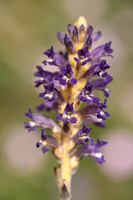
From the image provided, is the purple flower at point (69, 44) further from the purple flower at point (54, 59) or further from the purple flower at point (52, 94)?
the purple flower at point (52, 94)

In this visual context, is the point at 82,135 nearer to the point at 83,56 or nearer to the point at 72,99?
the point at 72,99

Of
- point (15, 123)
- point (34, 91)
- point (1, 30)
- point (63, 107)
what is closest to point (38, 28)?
point (1, 30)

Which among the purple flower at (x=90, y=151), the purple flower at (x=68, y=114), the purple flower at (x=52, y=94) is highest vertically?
the purple flower at (x=52, y=94)

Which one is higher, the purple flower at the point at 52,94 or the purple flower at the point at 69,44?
the purple flower at the point at 69,44

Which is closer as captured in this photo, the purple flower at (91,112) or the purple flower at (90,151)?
the purple flower at (91,112)

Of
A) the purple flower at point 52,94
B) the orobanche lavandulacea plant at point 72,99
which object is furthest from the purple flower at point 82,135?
the purple flower at point 52,94

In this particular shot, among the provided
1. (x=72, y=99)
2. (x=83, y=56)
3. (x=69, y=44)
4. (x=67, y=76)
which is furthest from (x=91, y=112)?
(x=69, y=44)

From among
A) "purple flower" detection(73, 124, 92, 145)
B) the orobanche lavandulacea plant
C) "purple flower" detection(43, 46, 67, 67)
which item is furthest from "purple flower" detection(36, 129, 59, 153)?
"purple flower" detection(43, 46, 67, 67)
